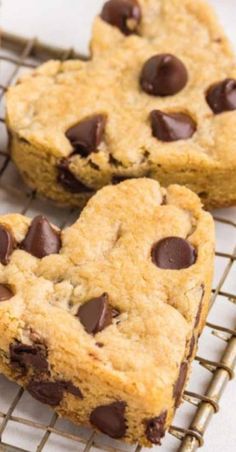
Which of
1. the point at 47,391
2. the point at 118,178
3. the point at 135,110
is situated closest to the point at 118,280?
the point at 47,391

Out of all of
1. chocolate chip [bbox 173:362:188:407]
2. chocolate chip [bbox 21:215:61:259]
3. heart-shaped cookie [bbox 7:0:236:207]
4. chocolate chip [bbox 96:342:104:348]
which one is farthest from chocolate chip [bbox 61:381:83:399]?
heart-shaped cookie [bbox 7:0:236:207]

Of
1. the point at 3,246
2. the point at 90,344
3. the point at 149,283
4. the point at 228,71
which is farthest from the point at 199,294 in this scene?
the point at 228,71

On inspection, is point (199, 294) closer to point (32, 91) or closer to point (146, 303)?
point (146, 303)

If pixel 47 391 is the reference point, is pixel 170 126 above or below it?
above

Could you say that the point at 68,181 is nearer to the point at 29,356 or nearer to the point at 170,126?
the point at 170,126

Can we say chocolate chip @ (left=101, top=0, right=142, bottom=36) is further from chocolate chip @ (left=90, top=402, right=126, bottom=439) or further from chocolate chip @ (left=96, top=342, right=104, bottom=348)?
chocolate chip @ (left=90, top=402, right=126, bottom=439)
